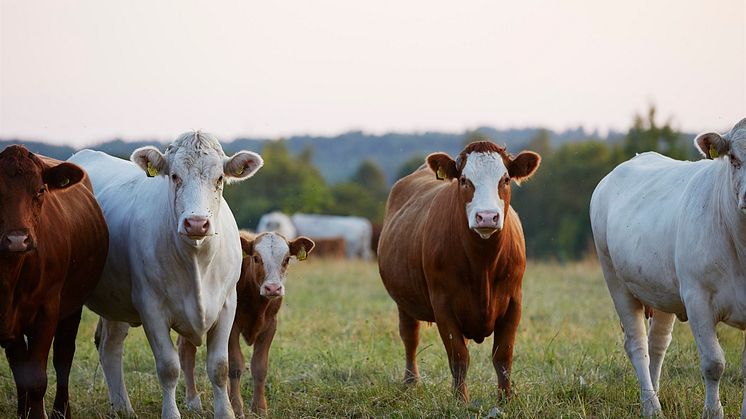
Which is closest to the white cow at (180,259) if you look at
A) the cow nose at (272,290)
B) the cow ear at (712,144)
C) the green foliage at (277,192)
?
the cow nose at (272,290)

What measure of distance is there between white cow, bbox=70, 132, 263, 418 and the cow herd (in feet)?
0.04

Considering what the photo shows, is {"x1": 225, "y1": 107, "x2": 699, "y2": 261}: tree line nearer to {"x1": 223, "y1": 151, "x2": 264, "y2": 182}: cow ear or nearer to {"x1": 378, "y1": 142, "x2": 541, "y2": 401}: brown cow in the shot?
{"x1": 378, "y1": 142, "x2": 541, "y2": 401}: brown cow

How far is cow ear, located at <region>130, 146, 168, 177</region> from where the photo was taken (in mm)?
7058

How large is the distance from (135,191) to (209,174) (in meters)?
1.37

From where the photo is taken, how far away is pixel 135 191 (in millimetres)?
8055

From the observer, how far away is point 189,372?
8195 mm

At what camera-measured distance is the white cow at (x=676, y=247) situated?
645 cm

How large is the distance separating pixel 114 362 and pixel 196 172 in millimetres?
2237

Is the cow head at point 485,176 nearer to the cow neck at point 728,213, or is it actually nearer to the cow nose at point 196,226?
the cow neck at point 728,213

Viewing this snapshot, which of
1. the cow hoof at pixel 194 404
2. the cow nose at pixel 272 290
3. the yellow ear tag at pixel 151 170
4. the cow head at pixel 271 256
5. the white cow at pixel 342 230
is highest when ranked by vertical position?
the yellow ear tag at pixel 151 170

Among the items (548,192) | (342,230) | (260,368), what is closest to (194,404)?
(260,368)

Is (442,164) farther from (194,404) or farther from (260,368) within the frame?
(194,404)

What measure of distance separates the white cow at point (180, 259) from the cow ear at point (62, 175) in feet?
1.32

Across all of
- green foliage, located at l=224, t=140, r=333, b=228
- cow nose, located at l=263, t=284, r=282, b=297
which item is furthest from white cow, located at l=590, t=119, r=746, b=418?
green foliage, located at l=224, t=140, r=333, b=228
